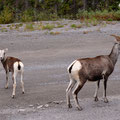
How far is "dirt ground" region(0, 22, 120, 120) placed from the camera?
7043mm

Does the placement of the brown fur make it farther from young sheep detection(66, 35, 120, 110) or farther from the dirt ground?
young sheep detection(66, 35, 120, 110)

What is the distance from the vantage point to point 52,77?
1040 cm

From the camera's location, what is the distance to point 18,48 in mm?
15852

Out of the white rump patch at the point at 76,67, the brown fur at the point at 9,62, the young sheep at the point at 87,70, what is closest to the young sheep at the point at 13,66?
the brown fur at the point at 9,62

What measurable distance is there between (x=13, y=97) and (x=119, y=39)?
3.59 metres

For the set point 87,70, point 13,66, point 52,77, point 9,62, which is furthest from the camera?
point 52,77

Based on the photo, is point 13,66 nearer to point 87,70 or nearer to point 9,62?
point 9,62

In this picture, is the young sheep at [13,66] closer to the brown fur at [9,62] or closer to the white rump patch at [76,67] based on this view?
the brown fur at [9,62]

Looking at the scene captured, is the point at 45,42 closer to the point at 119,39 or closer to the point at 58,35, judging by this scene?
the point at 58,35

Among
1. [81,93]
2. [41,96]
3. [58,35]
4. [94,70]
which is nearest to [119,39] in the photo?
[94,70]

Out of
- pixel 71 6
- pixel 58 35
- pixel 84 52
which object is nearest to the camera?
pixel 84 52

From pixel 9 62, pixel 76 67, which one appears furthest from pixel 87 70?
pixel 9 62

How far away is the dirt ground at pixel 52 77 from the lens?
7.04 meters

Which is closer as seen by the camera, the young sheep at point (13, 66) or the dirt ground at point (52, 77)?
the dirt ground at point (52, 77)
